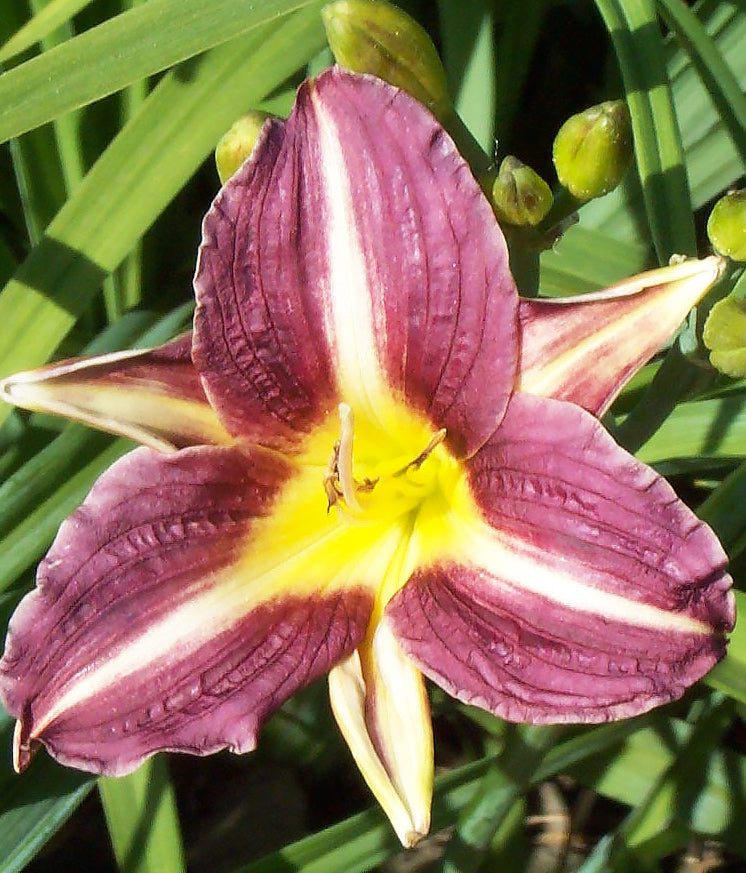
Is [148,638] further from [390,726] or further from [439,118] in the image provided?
[439,118]

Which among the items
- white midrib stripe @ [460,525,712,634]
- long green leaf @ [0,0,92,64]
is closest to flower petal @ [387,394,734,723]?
white midrib stripe @ [460,525,712,634]

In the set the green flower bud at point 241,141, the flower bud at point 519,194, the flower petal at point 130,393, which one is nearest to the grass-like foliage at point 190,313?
the flower bud at point 519,194

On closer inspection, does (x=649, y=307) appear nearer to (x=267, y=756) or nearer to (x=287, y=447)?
(x=287, y=447)

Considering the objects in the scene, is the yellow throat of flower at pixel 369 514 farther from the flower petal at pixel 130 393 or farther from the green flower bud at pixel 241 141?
the green flower bud at pixel 241 141

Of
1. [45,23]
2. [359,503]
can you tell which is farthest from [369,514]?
[45,23]

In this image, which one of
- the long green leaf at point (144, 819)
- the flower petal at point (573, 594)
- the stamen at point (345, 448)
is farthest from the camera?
the long green leaf at point (144, 819)
